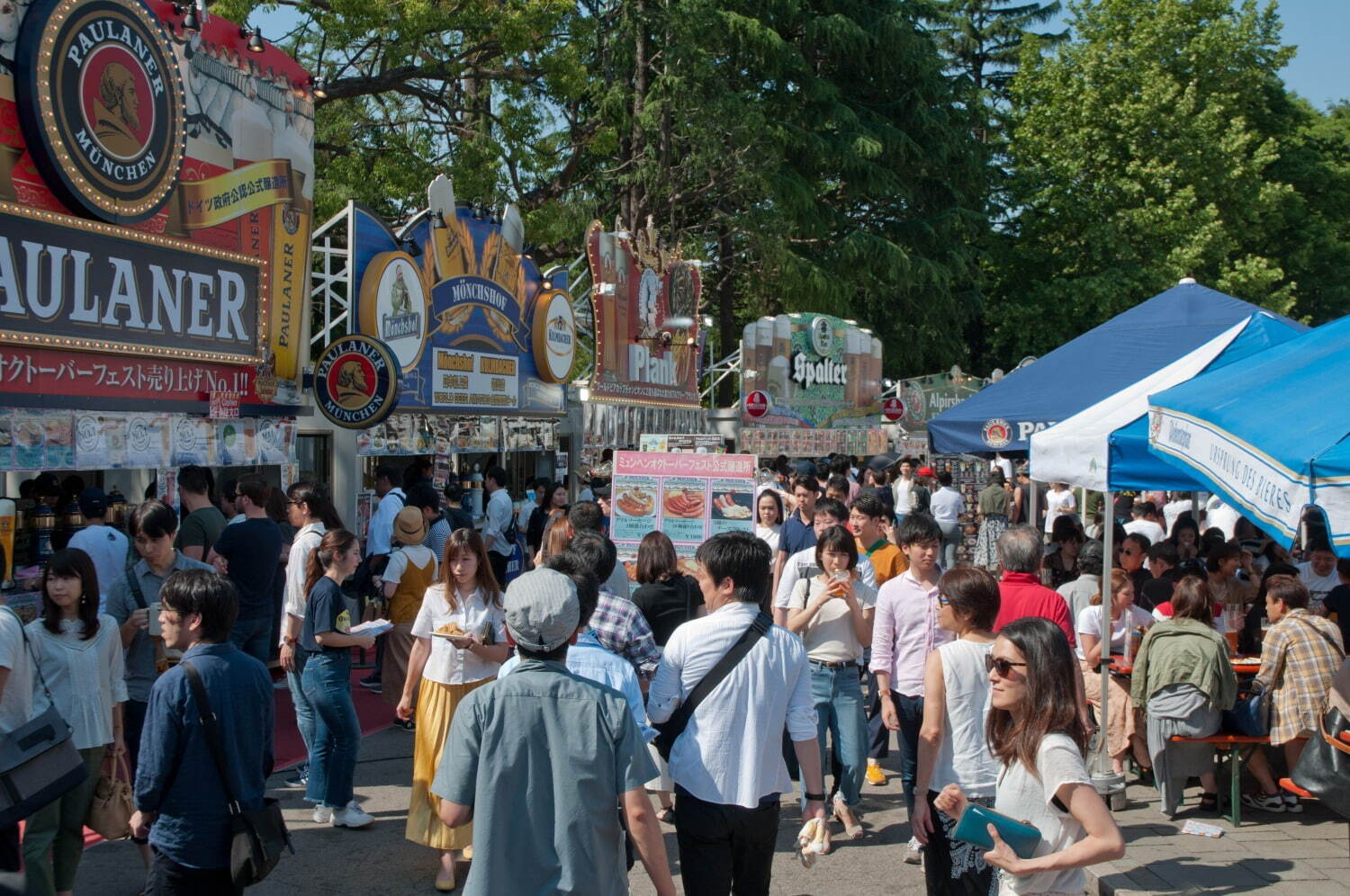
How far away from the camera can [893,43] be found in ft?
109

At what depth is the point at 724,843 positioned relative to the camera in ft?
14.3

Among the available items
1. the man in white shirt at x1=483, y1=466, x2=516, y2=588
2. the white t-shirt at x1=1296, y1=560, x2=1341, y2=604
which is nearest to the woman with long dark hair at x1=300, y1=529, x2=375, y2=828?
the man in white shirt at x1=483, y1=466, x2=516, y2=588

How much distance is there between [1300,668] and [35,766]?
625 centimetres

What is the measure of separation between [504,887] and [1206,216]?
33.0 meters

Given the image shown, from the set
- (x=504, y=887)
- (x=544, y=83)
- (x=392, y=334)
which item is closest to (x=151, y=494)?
(x=392, y=334)

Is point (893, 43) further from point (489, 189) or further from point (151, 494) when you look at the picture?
point (151, 494)

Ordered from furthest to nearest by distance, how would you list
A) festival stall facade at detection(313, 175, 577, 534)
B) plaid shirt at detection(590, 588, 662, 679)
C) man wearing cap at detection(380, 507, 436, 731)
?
1. festival stall facade at detection(313, 175, 577, 534)
2. man wearing cap at detection(380, 507, 436, 731)
3. plaid shirt at detection(590, 588, 662, 679)

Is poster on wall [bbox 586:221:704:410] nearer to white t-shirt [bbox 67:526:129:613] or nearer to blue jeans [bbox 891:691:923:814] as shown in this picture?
white t-shirt [bbox 67:526:129:613]

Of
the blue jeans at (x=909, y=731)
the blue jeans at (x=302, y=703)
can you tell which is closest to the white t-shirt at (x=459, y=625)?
the blue jeans at (x=302, y=703)

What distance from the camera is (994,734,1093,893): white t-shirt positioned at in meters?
3.44

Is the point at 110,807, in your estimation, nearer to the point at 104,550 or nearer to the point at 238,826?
the point at 238,826

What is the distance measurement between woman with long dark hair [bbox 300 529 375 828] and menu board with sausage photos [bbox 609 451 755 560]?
14.4 feet

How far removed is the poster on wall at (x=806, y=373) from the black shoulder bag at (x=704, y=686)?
18726 mm

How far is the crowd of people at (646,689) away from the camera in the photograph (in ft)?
11.4
